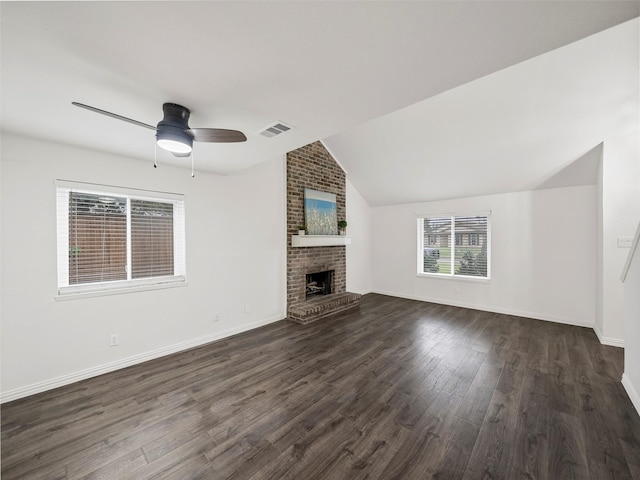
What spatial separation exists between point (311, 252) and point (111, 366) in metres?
3.32

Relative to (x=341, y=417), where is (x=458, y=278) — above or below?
above

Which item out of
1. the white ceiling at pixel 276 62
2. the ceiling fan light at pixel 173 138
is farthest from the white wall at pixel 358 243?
the ceiling fan light at pixel 173 138

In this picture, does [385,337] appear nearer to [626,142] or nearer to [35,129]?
[626,142]

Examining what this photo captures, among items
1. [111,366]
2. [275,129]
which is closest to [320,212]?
[275,129]

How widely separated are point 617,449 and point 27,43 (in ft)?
14.2

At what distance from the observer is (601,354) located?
10.2 ft

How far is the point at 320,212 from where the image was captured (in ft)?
16.8

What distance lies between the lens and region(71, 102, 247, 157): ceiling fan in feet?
5.80

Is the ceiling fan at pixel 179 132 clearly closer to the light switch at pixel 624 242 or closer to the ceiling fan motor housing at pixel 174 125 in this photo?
the ceiling fan motor housing at pixel 174 125

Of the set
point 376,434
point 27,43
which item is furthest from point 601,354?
point 27,43

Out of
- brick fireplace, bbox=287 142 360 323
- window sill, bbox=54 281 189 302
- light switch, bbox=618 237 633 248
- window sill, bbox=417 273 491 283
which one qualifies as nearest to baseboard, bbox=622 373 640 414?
light switch, bbox=618 237 633 248

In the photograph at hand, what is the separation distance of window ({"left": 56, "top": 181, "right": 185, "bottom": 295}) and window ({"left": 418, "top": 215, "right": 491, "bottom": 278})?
16.7 ft

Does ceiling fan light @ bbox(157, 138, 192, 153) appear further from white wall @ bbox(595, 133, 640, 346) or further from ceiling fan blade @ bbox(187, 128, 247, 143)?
white wall @ bbox(595, 133, 640, 346)

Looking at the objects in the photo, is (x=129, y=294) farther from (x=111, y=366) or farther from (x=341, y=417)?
(x=341, y=417)
